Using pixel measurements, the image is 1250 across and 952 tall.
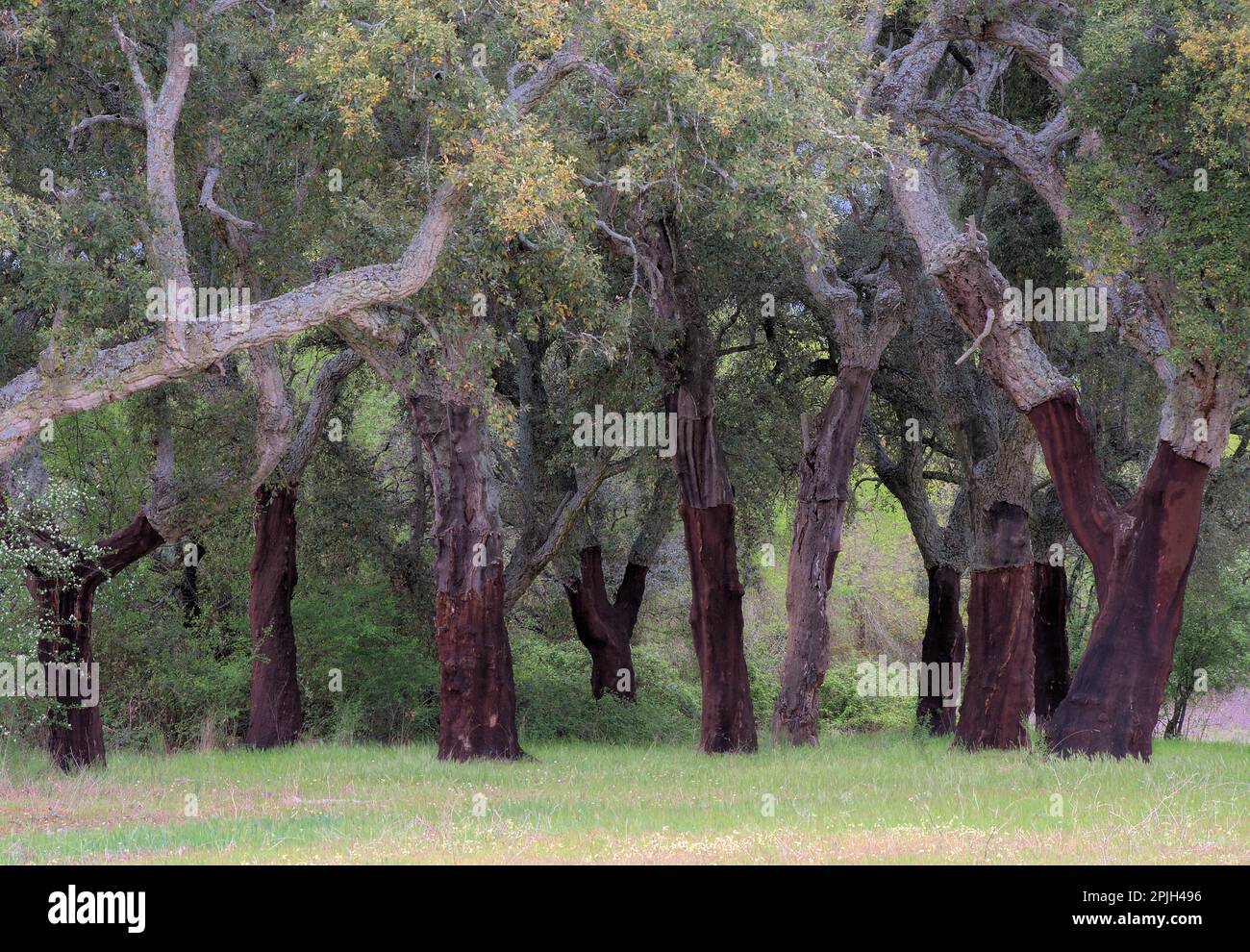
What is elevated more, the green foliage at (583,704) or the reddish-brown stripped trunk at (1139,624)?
the reddish-brown stripped trunk at (1139,624)

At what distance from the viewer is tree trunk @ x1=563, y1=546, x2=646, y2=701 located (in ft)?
84.7

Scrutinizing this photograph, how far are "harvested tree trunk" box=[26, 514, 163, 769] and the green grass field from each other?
734 mm

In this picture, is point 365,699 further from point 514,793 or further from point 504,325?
point 514,793

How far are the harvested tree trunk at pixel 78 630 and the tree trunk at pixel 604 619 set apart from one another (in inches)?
357

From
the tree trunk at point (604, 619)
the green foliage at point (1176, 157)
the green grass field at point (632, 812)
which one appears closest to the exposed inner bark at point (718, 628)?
the green grass field at point (632, 812)

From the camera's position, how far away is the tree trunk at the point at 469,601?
1767 cm

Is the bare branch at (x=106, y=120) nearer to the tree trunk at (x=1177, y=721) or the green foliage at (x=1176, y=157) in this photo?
the green foliage at (x=1176, y=157)

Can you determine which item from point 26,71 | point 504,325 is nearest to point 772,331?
point 504,325

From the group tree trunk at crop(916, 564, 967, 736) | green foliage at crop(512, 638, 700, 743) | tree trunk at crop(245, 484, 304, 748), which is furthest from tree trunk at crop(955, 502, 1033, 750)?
tree trunk at crop(245, 484, 304, 748)

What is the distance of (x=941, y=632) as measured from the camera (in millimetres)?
27672

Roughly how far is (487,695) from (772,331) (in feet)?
28.5

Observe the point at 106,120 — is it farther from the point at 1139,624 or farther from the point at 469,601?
the point at 1139,624

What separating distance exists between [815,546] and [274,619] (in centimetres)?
888

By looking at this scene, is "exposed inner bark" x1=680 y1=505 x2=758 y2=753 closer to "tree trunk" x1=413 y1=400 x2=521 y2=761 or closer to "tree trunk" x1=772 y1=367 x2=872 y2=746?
"tree trunk" x1=772 y1=367 x2=872 y2=746
